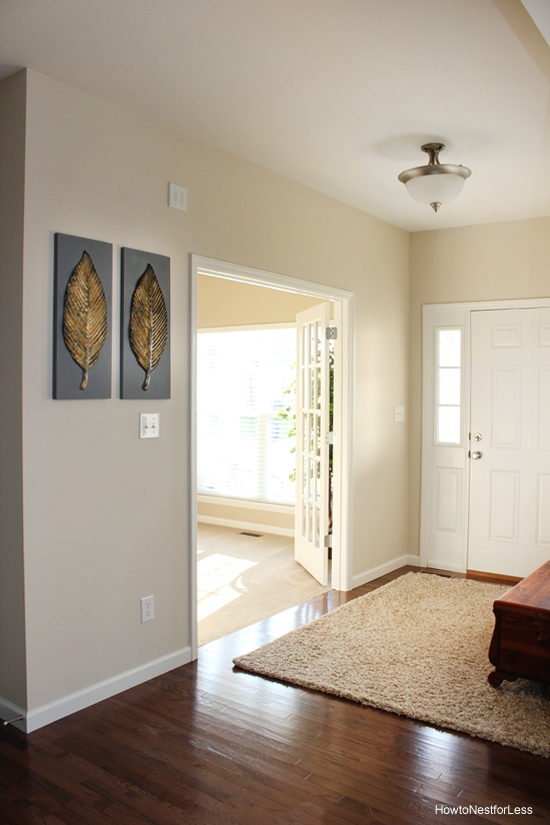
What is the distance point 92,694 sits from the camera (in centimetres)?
295

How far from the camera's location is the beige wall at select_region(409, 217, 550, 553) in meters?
4.91

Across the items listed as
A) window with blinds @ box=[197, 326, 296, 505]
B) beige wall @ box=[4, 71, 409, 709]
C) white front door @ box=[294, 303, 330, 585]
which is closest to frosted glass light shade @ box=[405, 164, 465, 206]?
beige wall @ box=[4, 71, 409, 709]

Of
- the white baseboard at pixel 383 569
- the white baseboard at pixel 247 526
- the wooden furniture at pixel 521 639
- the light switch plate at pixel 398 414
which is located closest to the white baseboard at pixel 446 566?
the white baseboard at pixel 383 569

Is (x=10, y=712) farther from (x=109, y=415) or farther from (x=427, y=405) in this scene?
(x=427, y=405)

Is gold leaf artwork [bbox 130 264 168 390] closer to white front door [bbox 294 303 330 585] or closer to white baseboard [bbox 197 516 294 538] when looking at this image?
white front door [bbox 294 303 330 585]

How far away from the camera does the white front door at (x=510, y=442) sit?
490 cm

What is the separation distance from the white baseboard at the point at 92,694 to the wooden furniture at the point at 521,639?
59.1 inches

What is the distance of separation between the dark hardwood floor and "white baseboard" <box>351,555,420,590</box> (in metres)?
1.82

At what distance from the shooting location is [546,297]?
4.87 m

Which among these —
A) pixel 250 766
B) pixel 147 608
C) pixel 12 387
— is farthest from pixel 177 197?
pixel 250 766

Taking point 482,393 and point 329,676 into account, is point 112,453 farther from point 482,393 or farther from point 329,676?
point 482,393

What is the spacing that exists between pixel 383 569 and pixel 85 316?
10.5 feet

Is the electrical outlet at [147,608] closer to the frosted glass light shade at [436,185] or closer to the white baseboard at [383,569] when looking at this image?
the white baseboard at [383,569]

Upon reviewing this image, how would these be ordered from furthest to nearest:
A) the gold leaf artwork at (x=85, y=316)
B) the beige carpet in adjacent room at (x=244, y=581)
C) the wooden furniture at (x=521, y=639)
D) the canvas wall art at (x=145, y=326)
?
the beige carpet in adjacent room at (x=244, y=581), the canvas wall art at (x=145, y=326), the wooden furniture at (x=521, y=639), the gold leaf artwork at (x=85, y=316)
